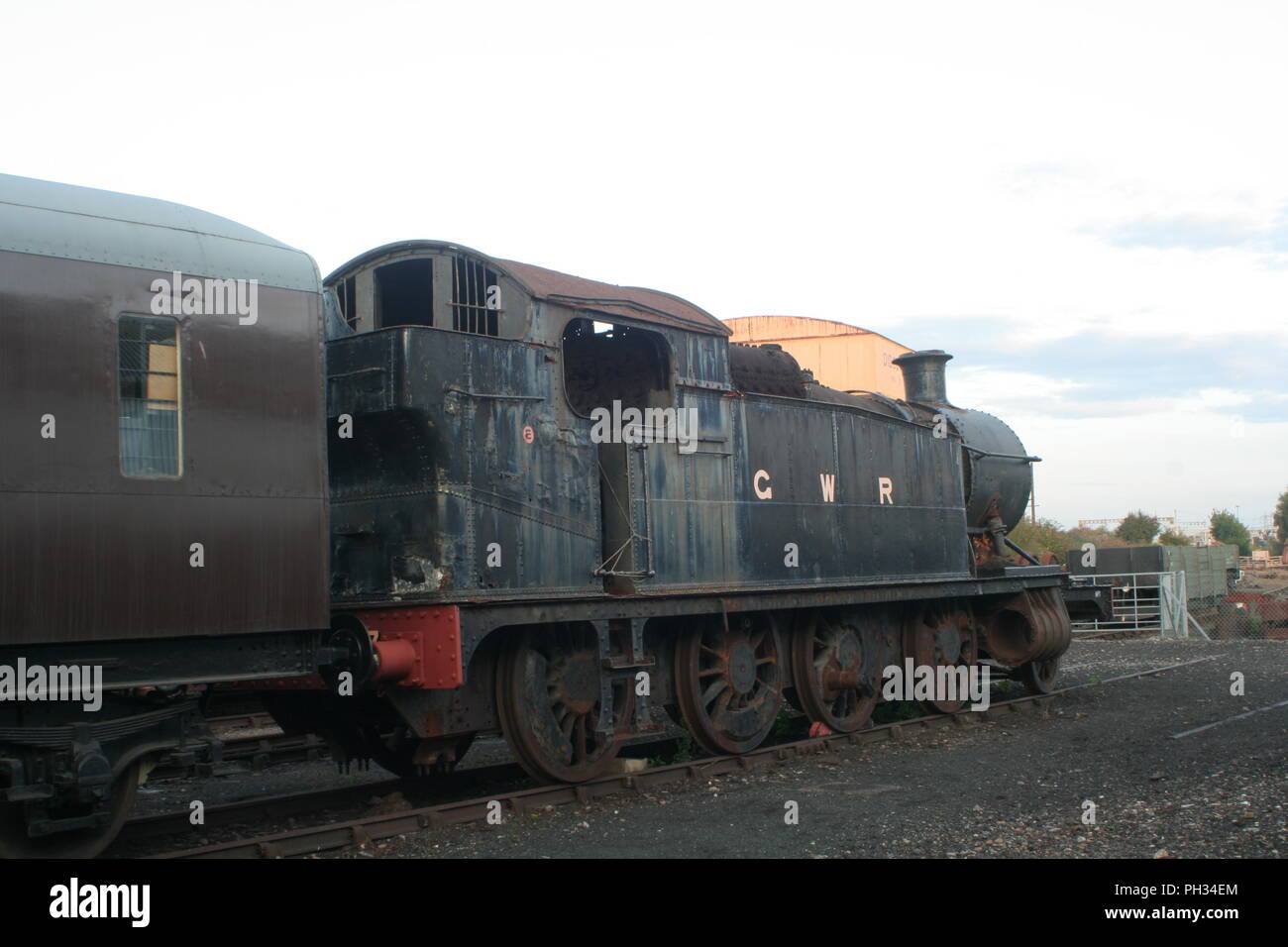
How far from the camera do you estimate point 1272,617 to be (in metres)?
28.2

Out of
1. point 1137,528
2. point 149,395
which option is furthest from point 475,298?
point 1137,528

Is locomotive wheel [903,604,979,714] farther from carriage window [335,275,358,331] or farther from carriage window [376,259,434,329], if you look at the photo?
carriage window [335,275,358,331]

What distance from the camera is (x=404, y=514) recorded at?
8.20m

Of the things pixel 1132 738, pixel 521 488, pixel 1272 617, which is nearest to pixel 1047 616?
pixel 1132 738

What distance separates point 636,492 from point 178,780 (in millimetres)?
4895

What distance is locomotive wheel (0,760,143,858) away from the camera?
621 cm

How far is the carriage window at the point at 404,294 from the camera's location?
8.63 metres

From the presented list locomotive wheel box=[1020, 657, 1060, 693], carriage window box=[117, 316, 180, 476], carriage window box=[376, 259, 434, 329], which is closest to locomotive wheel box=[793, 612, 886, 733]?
locomotive wheel box=[1020, 657, 1060, 693]

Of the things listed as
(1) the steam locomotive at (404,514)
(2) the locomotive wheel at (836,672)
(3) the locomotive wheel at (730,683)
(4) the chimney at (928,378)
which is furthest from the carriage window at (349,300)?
(4) the chimney at (928,378)

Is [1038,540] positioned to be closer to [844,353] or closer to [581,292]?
[844,353]

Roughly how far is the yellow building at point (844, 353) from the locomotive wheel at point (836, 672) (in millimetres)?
28946

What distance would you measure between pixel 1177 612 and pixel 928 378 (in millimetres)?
13461

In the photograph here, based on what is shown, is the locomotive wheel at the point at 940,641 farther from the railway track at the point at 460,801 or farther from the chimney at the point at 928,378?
the chimney at the point at 928,378
